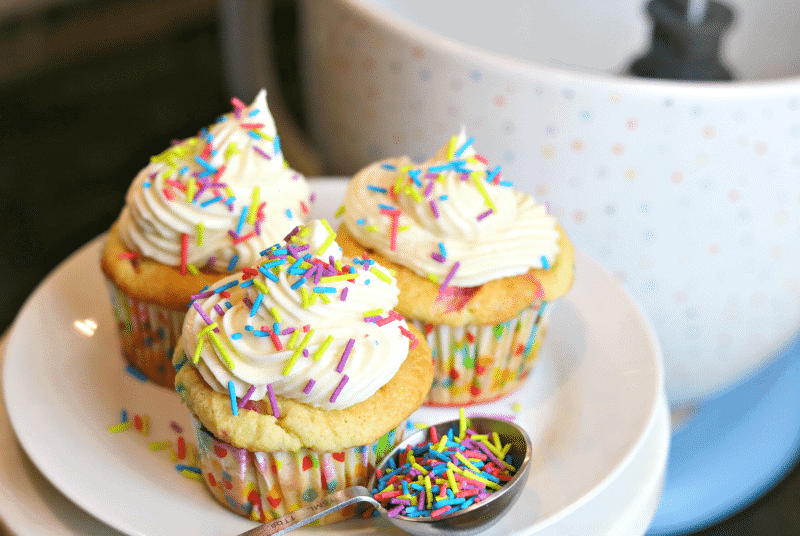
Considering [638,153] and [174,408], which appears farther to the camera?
[638,153]

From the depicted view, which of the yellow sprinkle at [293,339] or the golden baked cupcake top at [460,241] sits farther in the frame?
the golden baked cupcake top at [460,241]

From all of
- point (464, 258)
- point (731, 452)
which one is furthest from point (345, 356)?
point (731, 452)

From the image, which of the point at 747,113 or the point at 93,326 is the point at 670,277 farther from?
the point at 93,326

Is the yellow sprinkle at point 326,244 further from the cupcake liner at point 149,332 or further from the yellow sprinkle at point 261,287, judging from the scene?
the cupcake liner at point 149,332

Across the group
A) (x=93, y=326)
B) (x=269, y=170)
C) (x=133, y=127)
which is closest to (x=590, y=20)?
(x=269, y=170)

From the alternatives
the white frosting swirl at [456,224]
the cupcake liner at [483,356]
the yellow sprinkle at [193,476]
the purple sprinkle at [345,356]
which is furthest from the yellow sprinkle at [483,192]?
the yellow sprinkle at [193,476]

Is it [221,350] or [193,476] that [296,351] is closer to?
[221,350]
